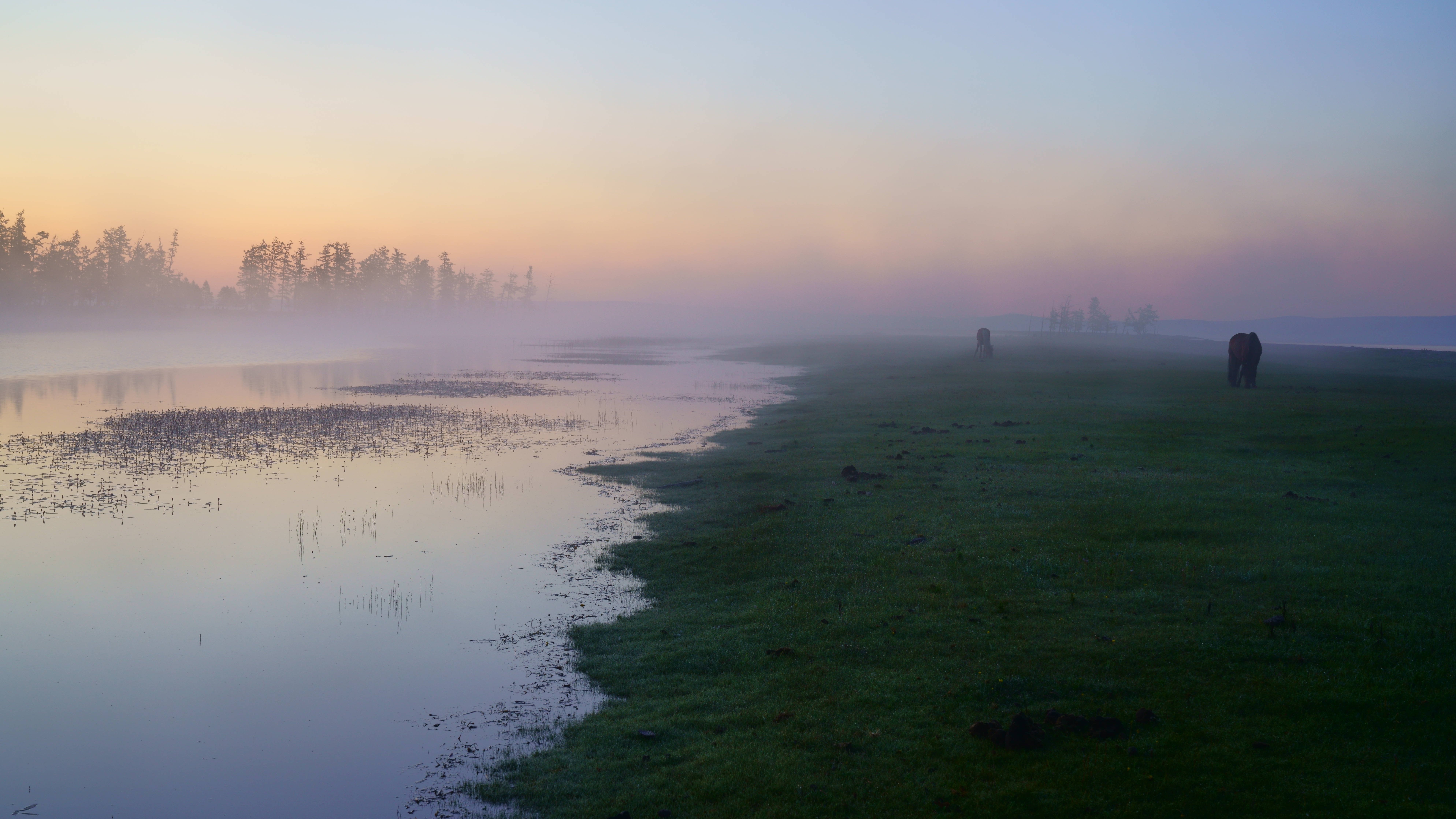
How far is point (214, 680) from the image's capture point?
12.8 meters

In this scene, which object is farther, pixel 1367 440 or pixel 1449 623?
pixel 1367 440

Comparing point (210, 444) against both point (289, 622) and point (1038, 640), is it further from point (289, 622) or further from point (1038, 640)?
point (1038, 640)

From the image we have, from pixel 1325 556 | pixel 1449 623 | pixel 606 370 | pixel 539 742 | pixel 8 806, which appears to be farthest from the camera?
pixel 606 370

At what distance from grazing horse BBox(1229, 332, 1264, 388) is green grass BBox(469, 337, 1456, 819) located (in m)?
19.3

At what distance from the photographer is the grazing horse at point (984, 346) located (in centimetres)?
8912

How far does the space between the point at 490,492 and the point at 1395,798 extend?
23.4m

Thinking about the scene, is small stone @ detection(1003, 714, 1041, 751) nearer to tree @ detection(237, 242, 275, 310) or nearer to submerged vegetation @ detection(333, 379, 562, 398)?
submerged vegetation @ detection(333, 379, 562, 398)

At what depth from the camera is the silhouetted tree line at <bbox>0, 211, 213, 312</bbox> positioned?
365 ft

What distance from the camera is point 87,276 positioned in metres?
128

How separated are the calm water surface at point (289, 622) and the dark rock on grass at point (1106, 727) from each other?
23.3ft

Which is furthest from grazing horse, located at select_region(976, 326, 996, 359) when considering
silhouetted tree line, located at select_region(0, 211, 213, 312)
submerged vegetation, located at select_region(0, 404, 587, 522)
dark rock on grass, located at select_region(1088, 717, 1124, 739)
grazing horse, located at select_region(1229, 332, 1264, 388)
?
silhouetted tree line, located at select_region(0, 211, 213, 312)

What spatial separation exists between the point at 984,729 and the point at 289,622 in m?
12.9

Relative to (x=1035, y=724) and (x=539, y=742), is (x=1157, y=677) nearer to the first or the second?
(x=1035, y=724)

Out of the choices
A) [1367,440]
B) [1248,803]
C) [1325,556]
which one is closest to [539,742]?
[1248,803]
